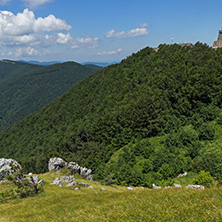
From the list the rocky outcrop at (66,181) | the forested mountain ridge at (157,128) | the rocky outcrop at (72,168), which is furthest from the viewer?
the forested mountain ridge at (157,128)

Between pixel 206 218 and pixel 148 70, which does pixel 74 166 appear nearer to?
pixel 206 218

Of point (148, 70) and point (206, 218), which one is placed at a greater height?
point (148, 70)

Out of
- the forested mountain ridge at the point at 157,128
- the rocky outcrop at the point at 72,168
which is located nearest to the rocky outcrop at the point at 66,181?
the rocky outcrop at the point at 72,168

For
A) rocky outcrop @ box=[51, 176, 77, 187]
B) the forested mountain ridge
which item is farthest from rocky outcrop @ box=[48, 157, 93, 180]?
rocky outcrop @ box=[51, 176, 77, 187]

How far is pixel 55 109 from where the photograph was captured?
5463 inches

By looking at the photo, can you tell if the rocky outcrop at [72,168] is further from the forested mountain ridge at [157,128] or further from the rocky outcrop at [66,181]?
the rocky outcrop at [66,181]

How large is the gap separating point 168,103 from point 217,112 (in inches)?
621

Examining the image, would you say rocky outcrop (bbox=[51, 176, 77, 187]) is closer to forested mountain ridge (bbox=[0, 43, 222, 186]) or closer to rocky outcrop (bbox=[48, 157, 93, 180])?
rocky outcrop (bbox=[48, 157, 93, 180])

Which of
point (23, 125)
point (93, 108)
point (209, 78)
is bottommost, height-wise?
point (23, 125)

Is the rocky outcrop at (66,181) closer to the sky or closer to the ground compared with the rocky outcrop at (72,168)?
closer to the sky

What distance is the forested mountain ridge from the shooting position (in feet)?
148

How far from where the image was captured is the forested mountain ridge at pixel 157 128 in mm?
45250

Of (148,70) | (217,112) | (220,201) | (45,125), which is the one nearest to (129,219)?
(220,201)

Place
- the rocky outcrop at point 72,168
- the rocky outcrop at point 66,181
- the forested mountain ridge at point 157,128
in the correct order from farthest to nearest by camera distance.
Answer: the forested mountain ridge at point 157,128, the rocky outcrop at point 72,168, the rocky outcrop at point 66,181
